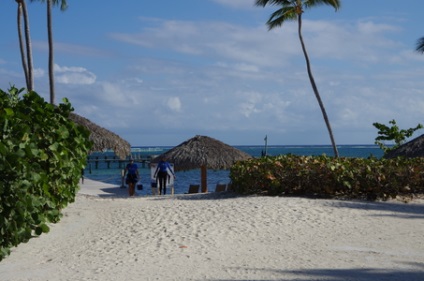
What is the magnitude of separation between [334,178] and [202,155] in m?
8.61

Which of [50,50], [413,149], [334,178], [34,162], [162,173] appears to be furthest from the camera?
[50,50]

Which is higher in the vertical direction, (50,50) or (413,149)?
(50,50)

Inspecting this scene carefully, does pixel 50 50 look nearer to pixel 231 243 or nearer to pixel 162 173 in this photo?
pixel 162 173

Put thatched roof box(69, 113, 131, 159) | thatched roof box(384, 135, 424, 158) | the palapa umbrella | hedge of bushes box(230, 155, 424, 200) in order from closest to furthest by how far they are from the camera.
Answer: hedge of bushes box(230, 155, 424, 200) < thatched roof box(384, 135, 424, 158) < the palapa umbrella < thatched roof box(69, 113, 131, 159)

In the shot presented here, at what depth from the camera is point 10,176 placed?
8070 millimetres

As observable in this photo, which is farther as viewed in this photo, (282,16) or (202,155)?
(282,16)

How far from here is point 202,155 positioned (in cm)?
2247

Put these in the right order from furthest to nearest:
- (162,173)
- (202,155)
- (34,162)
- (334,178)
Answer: (202,155), (162,173), (334,178), (34,162)

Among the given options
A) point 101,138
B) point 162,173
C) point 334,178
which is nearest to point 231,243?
point 334,178

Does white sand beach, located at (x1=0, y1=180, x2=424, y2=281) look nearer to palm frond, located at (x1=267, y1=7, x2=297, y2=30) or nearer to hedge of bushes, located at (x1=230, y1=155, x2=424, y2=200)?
hedge of bushes, located at (x1=230, y1=155, x2=424, y2=200)

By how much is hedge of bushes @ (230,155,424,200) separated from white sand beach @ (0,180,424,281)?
770 millimetres

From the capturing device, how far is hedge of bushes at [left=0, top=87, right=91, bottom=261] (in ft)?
26.7

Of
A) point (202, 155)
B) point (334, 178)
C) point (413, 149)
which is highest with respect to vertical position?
point (413, 149)

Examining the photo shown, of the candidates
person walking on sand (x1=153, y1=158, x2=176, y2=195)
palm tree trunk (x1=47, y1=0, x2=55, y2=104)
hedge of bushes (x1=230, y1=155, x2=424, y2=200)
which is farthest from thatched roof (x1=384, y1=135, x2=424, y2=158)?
palm tree trunk (x1=47, y1=0, x2=55, y2=104)
